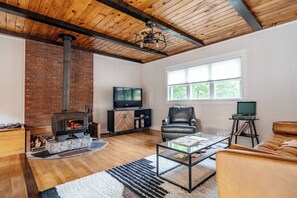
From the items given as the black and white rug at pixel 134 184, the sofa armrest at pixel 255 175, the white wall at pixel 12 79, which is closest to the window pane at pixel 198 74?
the black and white rug at pixel 134 184

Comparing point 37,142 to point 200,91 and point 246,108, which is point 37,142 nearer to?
point 200,91

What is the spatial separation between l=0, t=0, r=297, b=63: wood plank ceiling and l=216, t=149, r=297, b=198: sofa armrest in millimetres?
2307

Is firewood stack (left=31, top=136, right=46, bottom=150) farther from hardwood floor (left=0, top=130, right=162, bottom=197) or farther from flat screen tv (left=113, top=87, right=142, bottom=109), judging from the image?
flat screen tv (left=113, top=87, right=142, bottom=109)

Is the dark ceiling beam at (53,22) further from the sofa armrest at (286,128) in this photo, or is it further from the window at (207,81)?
the sofa armrest at (286,128)

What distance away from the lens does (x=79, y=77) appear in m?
4.57

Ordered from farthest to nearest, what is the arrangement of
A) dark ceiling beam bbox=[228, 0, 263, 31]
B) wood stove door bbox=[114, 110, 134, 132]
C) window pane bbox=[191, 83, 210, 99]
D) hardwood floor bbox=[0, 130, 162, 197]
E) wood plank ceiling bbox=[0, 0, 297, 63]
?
1. wood stove door bbox=[114, 110, 134, 132]
2. window pane bbox=[191, 83, 210, 99]
3. wood plank ceiling bbox=[0, 0, 297, 63]
4. dark ceiling beam bbox=[228, 0, 263, 31]
5. hardwood floor bbox=[0, 130, 162, 197]

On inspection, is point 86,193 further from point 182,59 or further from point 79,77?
point 182,59

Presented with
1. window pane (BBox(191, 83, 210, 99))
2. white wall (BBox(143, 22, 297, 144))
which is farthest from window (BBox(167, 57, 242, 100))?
white wall (BBox(143, 22, 297, 144))

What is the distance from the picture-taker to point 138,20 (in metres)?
3.00

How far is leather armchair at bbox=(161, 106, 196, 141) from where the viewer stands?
12.0ft

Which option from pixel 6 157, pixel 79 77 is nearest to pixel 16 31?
pixel 79 77

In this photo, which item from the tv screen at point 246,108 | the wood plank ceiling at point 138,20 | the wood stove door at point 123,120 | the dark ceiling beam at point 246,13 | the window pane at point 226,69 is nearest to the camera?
the dark ceiling beam at point 246,13

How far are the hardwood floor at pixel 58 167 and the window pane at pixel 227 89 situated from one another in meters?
2.17

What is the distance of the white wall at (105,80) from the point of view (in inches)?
194
